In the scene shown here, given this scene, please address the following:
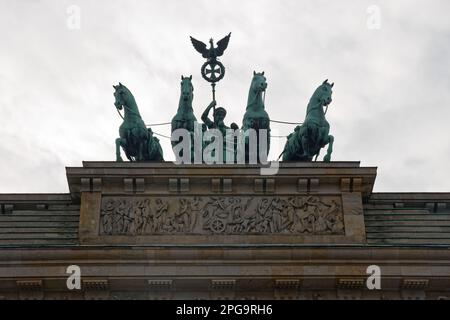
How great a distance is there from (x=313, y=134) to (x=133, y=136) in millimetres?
4687

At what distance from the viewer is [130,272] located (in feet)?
86.1

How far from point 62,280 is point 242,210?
478cm

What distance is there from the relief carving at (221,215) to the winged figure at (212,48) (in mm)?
6082

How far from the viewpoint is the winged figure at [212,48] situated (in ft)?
107

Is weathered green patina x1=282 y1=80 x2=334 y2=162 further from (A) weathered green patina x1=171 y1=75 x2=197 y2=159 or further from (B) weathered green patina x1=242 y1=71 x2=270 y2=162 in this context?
(A) weathered green patina x1=171 y1=75 x2=197 y2=159

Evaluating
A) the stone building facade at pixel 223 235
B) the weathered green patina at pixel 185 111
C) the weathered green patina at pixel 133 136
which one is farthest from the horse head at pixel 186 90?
the stone building facade at pixel 223 235

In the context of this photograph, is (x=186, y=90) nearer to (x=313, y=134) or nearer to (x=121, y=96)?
(x=121, y=96)

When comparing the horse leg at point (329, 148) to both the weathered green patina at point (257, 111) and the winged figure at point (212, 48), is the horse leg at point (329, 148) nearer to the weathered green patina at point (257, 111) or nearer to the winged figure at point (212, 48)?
the weathered green patina at point (257, 111)

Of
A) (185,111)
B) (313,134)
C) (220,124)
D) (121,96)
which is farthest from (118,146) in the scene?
(313,134)

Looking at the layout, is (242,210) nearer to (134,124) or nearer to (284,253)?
(284,253)

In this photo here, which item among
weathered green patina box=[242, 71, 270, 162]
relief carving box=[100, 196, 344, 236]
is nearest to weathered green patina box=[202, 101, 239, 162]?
weathered green patina box=[242, 71, 270, 162]

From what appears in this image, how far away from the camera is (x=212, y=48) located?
107ft
